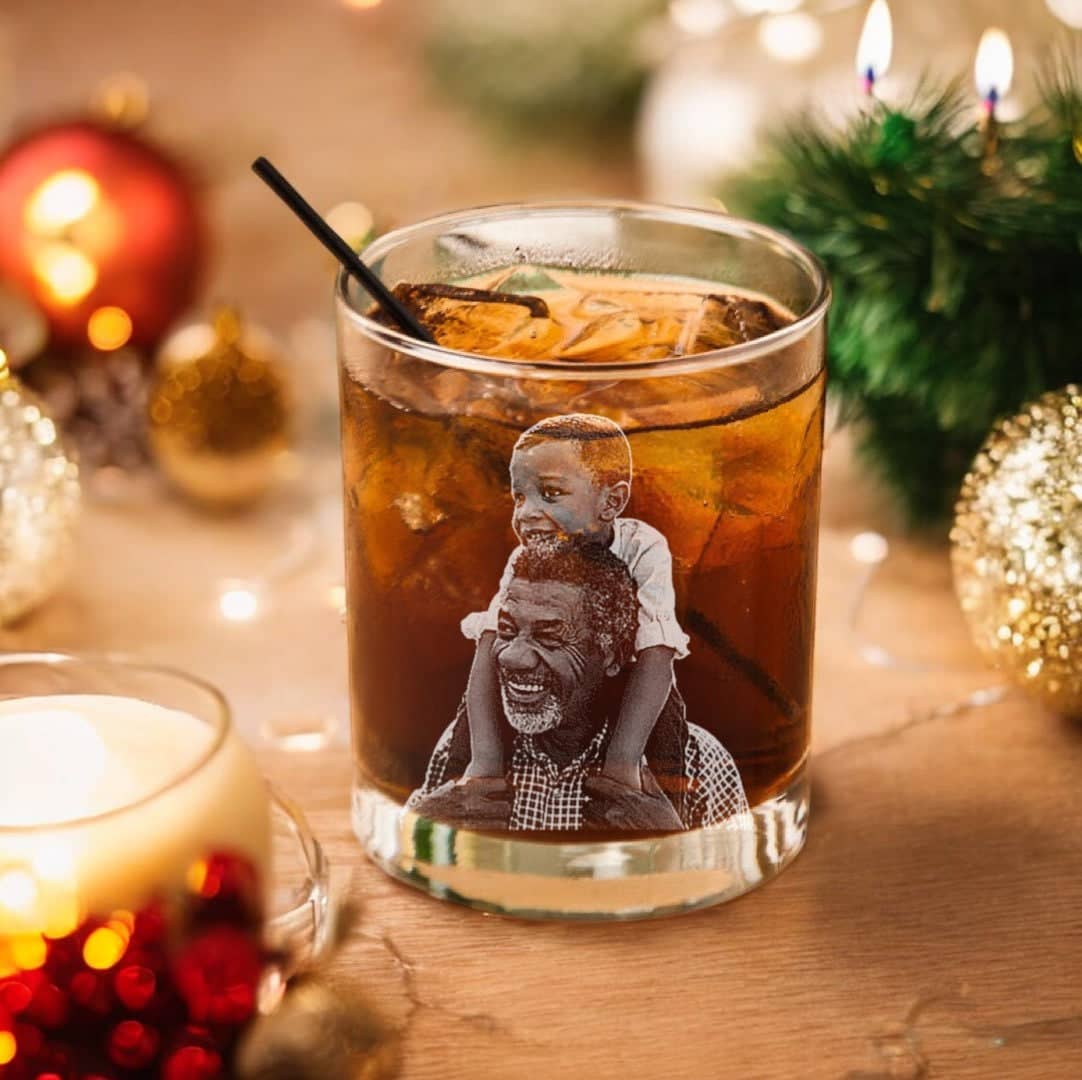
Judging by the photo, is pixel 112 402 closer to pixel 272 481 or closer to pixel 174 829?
pixel 272 481

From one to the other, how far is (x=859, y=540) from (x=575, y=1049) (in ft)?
1.60

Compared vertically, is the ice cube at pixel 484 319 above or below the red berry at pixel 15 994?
above

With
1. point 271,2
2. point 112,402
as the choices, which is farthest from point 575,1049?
point 271,2

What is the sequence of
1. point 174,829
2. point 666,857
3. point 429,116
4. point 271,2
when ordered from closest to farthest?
point 174,829 → point 666,857 → point 429,116 → point 271,2

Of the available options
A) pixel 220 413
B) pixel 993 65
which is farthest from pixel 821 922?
pixel 220 413

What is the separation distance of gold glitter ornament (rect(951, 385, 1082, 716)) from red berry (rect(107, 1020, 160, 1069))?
1.47ft

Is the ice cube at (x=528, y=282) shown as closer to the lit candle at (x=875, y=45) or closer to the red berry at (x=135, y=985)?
the lit candle at (x=875, y=45)

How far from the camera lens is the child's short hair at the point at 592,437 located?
67cm

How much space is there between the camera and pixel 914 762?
2.85 ft

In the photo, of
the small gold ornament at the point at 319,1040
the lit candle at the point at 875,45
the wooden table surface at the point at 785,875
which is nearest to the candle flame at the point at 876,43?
the lit candle at the point at 875,45

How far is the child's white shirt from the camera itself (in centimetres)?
Answer: 68

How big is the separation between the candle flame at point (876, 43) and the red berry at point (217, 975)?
542mm

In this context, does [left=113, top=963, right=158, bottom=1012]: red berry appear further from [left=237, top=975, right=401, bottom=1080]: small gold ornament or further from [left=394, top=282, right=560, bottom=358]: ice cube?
[left=394, top=282, right=560, bottom=358]: ice cube

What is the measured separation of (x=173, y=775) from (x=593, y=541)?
Answer: 0.58 ft
